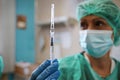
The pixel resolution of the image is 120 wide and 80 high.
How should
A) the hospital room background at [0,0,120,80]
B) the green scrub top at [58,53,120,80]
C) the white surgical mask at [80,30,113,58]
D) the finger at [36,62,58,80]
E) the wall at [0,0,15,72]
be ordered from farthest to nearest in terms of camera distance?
1. the wall at [0,0,15,72]
2. the hospital room background at [0,0,120,80]
3. the white surgical mask at [80,30,113,58]
4. the green scrub top at [58,53,120,80]
5. the finger at [36,62,58,80]

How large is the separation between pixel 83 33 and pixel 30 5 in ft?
3.93

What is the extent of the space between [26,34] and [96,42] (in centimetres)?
137

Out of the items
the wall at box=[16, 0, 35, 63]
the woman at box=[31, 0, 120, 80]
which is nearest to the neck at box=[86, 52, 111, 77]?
the woman at box=[31, 0, 120, 80]

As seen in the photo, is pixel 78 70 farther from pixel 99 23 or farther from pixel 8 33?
pixel 8 33

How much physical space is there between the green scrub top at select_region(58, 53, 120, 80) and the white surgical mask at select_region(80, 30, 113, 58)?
6 cm

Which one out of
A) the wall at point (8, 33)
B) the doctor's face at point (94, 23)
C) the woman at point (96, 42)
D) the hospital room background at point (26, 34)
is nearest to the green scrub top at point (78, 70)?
the woman at point (96, 42)

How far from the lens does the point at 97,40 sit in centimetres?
113

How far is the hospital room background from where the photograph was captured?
6.25 ft

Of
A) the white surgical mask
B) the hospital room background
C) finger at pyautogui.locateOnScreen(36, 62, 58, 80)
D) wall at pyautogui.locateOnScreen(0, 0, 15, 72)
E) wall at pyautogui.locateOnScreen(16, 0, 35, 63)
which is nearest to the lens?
finger at pyautogui.locateOnScreen(36, 62, 58, 80)

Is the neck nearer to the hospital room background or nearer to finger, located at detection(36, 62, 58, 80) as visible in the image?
finger, located at detection(36, 62, 58, 80)

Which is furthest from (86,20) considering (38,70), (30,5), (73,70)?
(30,5)

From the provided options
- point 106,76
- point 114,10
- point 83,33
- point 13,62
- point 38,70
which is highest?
point 114,10

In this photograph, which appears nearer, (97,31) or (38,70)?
(38,70)

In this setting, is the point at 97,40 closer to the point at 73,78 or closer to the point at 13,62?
the point at 73,78
